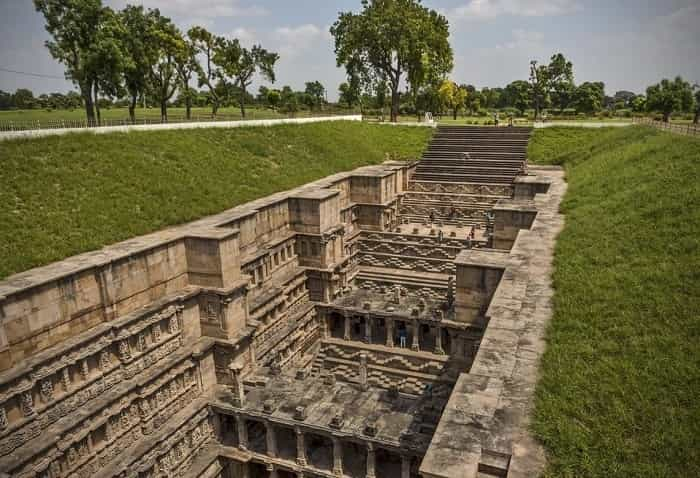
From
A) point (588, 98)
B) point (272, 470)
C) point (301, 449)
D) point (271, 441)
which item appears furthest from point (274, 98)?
point (301, 449)

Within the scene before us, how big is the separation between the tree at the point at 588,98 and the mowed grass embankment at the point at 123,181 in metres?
38.7

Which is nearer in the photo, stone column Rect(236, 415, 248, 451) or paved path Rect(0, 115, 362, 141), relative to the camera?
stone column Rect(236, 415, 248, 451)

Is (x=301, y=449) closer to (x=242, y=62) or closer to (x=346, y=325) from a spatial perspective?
(x=346, y=325)

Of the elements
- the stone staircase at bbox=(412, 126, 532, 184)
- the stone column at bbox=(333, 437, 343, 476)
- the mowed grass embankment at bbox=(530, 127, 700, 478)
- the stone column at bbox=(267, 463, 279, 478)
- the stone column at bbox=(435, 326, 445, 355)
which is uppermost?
the stone staircase at bbox=(412, 126, 532, 184)

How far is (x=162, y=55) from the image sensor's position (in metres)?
32.7

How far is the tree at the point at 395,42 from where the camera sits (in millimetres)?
39750

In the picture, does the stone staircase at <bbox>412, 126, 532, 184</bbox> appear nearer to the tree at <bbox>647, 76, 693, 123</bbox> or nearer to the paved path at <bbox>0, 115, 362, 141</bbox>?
the paved path at <bbox>0, 115, 362, 141</bbox>

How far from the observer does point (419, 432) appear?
1205 cm

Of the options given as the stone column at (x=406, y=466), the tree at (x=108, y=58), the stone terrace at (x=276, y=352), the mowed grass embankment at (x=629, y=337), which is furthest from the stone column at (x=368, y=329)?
the tree at (x=108, y=58)

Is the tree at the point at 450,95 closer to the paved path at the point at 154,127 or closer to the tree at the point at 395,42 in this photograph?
the tree at the point at 395,42

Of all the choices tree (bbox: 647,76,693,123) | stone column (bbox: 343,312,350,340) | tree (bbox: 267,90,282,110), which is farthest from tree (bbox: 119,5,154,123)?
tree (bbox: 647,76,693,123)

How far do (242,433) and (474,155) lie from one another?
25056 mm

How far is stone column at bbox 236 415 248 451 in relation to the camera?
43.7 feet

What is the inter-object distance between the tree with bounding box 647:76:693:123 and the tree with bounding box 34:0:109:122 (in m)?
41.0
